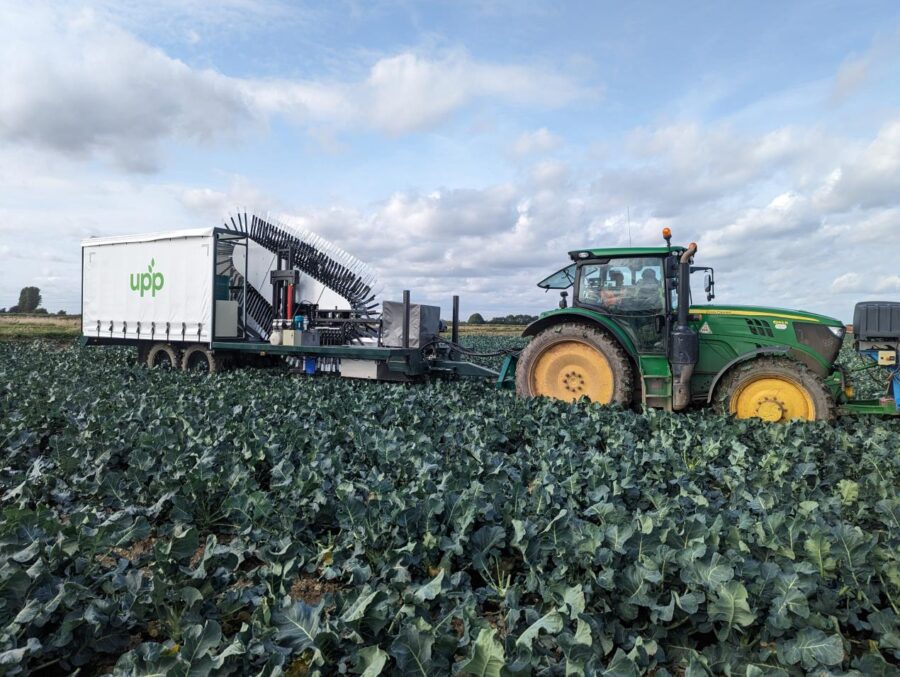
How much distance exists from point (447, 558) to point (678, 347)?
17.7 feet

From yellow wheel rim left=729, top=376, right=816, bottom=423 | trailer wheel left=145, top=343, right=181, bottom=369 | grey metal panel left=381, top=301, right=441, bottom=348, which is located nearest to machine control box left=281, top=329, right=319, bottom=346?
grey metal panel left=381, top=301, right=441, bottom=348

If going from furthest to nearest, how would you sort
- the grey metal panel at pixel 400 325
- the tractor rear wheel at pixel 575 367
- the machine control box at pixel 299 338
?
the machine control box at pixel 299 338 < the grey metal panel at pixel 400 325 < the tractor rear wheel at pixel 575 367

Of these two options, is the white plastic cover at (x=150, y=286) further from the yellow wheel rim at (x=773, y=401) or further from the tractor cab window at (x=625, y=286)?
the yellow wheel rim at (x=773, y=401)

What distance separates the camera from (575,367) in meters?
8.34

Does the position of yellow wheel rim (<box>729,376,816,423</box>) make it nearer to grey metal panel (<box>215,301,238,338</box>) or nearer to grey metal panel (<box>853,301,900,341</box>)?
grey metal panel (<box>853,301,900,341</box>)

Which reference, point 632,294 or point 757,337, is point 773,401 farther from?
point 632,294

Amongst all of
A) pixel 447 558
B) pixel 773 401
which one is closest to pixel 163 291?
pixel 447 558

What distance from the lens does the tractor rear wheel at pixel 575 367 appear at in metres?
7.91

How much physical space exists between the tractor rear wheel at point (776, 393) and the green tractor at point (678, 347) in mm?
12

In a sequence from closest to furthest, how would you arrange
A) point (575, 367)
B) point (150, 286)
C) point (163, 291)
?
1. point (575, 367)
2. point (163, 291)
3. point (150, 286)

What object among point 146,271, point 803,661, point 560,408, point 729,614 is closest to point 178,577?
point 729,614

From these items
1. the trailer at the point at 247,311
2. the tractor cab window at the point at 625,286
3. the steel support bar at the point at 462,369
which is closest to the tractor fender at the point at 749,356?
the tractor cab window at the point at 625,286

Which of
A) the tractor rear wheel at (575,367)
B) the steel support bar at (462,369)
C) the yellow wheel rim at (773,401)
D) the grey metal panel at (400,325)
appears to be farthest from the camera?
the grey metal panel at (400,325)

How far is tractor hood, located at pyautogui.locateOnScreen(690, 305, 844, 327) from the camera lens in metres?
7.77
